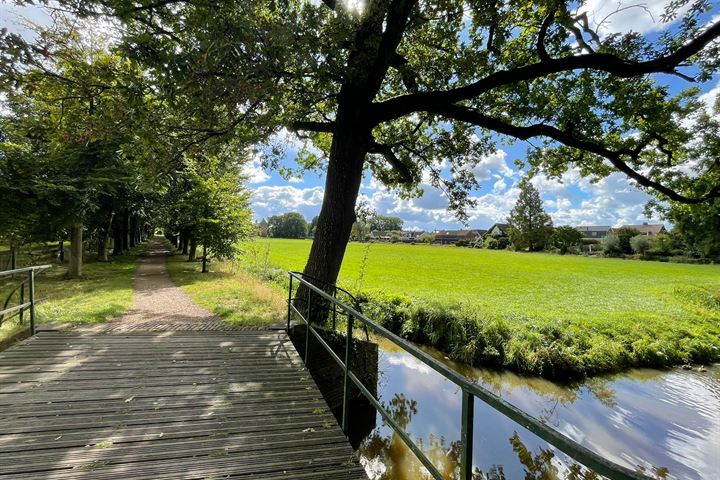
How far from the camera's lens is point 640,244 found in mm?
57781

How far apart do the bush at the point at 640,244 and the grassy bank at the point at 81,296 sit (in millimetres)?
70038

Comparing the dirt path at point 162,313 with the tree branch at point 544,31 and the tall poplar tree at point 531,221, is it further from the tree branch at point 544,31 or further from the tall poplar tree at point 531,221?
the tall poplar tree at point 531,221

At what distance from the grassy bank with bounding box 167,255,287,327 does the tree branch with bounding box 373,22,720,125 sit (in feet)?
16.4

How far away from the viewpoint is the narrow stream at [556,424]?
5.71m

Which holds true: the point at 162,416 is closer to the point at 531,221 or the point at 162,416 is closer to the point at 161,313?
the point at 161,313

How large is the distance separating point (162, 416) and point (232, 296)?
7405mm

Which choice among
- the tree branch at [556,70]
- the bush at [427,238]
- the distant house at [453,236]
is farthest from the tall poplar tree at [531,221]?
the tree branch at [556,70]

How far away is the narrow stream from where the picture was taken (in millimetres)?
5707

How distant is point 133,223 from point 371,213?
28.7 m

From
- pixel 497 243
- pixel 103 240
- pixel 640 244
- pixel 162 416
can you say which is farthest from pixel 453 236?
pixel 162 416

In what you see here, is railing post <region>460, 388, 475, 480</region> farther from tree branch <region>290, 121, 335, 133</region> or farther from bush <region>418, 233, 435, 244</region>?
bush <region>418, 233, 435, 244</region>

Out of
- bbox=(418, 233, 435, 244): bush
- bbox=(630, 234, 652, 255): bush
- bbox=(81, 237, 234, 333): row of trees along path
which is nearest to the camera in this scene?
bbox=(81, 237, 234, 333): row of trees along path

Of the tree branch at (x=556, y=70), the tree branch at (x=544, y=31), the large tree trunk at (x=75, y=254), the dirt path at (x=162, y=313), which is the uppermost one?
the tree branch at (x=544, y=31)

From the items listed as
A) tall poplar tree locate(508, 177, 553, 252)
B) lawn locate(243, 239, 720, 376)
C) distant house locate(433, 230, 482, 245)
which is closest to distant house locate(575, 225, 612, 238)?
distant house locate(433, 230, 482, 245)
